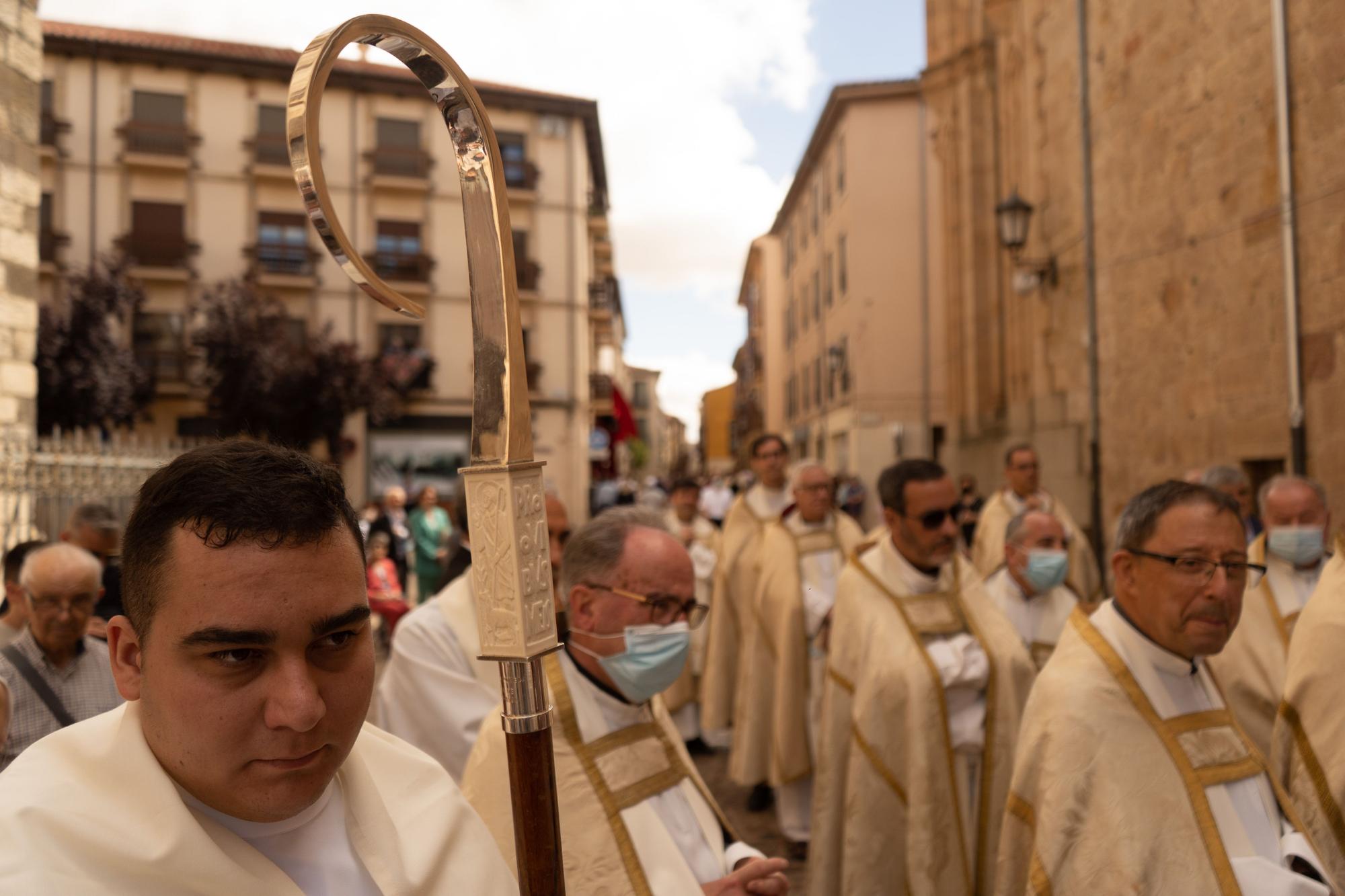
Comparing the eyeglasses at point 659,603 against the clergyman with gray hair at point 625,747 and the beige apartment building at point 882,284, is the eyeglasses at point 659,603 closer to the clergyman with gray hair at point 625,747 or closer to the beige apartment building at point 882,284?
the clergyman with gray hair at point 625,747

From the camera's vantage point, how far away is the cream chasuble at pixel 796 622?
5.87 metres

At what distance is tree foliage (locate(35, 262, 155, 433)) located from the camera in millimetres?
21141

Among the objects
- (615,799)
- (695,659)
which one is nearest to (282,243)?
(695,659)

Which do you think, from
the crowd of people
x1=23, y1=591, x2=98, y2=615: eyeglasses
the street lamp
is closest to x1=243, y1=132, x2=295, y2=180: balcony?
the street lamp

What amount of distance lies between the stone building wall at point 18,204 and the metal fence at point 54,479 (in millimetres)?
311

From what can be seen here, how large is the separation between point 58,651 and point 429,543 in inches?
292

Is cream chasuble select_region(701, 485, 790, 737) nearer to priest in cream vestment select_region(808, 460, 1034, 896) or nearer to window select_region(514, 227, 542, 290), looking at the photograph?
priest in cream vestment select_region(808, 460, 1034, 896)

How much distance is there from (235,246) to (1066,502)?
21960 mm

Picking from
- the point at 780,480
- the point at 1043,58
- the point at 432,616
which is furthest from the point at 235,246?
the point at 432,616

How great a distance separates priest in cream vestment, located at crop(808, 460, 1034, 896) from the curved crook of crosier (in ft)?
9.81

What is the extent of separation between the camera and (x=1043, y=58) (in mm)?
12078

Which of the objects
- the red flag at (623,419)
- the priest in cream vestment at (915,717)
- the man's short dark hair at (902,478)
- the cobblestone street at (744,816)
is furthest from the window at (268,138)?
the priest in cream vestment at (915,717)

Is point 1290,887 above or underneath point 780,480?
underneath

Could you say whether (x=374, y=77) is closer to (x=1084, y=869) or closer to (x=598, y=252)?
(x=598, y=252)
